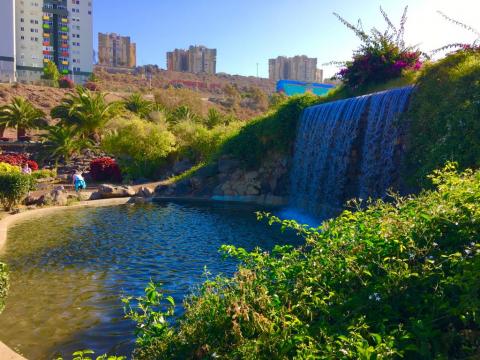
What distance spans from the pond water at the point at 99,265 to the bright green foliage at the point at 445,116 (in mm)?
Result: 4409

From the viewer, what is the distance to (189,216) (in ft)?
57.8

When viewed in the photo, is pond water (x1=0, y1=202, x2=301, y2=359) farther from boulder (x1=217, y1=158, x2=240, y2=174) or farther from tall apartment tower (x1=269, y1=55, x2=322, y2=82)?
tall apartment tower (x1=269, y1=55, x2=322, y2=82)

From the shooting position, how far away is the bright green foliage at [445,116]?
10.6m

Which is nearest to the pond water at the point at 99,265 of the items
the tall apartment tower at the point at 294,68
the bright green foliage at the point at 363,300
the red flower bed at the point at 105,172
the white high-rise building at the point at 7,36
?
the bright green foliage at the point at 363,300

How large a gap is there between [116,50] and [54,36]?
248ft

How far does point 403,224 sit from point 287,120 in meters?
18.2

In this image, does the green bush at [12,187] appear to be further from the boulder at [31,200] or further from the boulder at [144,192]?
the boulder at [144,192]

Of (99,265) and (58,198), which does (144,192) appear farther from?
(99,265)

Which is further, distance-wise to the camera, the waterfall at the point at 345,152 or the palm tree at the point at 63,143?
the palm tree at the point at 63,143

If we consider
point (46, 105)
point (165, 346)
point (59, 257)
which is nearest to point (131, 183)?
point (59, 257)

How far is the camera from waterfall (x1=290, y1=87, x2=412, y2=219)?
14.4m

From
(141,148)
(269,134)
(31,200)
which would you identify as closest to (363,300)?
(31,200)

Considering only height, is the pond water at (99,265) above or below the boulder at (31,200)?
below

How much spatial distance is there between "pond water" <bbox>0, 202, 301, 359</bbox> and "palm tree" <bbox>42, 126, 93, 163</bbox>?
16.9 meters
